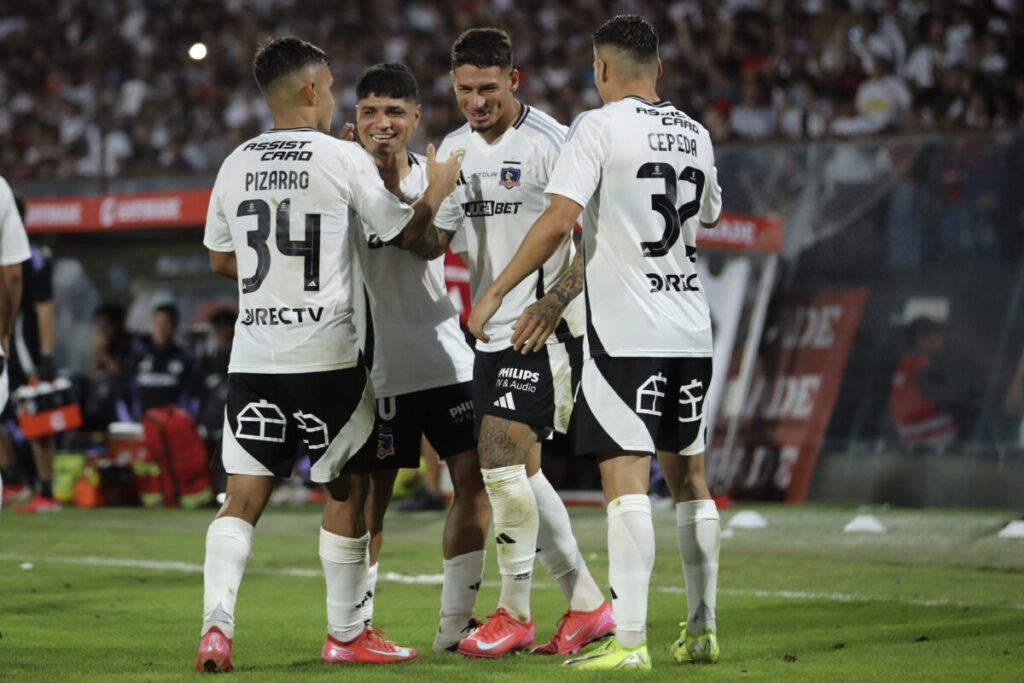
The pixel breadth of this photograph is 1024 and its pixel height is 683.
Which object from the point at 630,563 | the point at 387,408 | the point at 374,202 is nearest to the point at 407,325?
the point at 387,408

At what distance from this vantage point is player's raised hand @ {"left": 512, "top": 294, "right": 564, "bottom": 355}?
516cm

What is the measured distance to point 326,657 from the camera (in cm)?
522

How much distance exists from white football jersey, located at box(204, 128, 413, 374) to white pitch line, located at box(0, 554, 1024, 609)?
3.05 metres

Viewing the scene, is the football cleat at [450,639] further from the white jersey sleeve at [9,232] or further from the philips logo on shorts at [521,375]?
the white jersey sleeve at [9,232]

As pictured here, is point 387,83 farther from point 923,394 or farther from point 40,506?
point 40,506

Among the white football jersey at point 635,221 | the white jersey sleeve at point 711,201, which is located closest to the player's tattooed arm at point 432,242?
the white football jersey at point 635,221

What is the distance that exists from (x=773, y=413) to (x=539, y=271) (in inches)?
290

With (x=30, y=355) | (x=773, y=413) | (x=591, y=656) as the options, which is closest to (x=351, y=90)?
(x=30, y=355)

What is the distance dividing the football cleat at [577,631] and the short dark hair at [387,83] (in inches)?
84.2

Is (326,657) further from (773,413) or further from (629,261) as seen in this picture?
(773,413)

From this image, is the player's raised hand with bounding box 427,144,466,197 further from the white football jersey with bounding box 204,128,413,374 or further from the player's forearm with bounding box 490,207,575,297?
the player's forearm with bounding box 490,207,575,297

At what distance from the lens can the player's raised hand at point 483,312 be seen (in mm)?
4930

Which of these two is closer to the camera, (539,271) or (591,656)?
(591,656)

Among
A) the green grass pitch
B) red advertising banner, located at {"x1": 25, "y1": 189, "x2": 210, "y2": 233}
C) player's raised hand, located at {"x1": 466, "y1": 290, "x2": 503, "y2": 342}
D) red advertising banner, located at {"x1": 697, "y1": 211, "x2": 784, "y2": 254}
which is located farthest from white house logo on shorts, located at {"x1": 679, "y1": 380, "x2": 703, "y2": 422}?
red advertising banner, located at {"x1": 25, "y1": 189, "x2": 210, "y2": 233}
